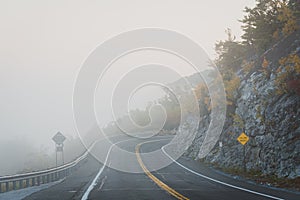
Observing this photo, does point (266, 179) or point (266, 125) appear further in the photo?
point (266, 125)

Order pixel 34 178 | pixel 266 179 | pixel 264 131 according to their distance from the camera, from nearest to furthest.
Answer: pixel 266 179 < pixel 34 178 < pixel 264 131

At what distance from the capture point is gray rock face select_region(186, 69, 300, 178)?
1762cm

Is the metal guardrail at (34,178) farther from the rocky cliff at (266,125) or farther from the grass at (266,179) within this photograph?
the rocky cliff at (266,125)

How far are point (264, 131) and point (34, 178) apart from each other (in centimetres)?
1361

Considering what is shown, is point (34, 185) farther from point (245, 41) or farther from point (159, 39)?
point (159, 39)

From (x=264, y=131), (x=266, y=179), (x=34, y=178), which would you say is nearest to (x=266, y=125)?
(x=264, y=131)

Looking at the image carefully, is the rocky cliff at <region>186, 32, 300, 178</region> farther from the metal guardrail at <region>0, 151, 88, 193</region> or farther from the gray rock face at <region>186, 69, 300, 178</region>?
the metal guardrail at <region>0, 151, 88, 193</region>

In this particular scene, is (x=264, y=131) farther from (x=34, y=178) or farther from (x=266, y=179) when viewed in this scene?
(x=34, y=178)

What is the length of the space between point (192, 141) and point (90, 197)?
81.3 ft

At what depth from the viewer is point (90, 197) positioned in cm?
1214

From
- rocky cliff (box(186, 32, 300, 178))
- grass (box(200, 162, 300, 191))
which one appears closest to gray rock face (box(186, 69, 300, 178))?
rocky cliff (box(186, 32, 300, 178))

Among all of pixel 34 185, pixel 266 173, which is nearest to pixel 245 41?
pixel 266 173

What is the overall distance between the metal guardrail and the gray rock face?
36.6 feet

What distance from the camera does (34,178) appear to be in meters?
18.8
